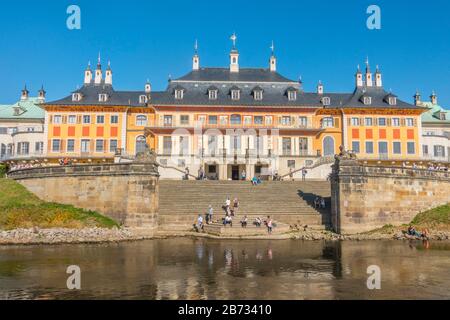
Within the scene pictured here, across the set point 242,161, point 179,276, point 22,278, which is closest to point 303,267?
point 179,276

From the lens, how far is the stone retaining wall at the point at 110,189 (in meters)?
28.6

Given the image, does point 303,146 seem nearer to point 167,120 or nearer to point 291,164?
point 291,164

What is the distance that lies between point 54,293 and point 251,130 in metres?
43.6

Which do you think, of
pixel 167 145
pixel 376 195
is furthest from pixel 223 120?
pixel 376 195

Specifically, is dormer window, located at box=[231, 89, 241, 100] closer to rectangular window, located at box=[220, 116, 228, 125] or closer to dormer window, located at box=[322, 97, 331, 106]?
rectangular window, located at box=[220, 116, 228, 125]

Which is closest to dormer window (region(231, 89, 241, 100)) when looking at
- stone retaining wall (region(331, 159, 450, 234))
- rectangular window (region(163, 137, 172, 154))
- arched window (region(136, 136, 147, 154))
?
rectangular window (region(163, 137, 172, 154))

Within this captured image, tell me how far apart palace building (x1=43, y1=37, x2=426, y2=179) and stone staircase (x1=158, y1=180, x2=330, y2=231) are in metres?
16.0

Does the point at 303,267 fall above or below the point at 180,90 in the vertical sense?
below

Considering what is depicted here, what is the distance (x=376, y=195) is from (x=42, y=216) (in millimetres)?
24832

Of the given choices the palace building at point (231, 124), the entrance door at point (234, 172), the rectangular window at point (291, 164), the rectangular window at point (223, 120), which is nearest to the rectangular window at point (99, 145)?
the palace building at point (231, 124)

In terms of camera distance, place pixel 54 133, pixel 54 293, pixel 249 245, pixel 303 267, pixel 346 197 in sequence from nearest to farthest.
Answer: pixel 54 293, pixel 303 267, pixel 249 245, pixel 346 197, pixel 54 133

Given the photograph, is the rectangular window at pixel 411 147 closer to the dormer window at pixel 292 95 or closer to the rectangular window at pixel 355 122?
the rectangular window at pixel 355 122

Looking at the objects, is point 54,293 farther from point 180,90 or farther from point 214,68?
point 214,68
